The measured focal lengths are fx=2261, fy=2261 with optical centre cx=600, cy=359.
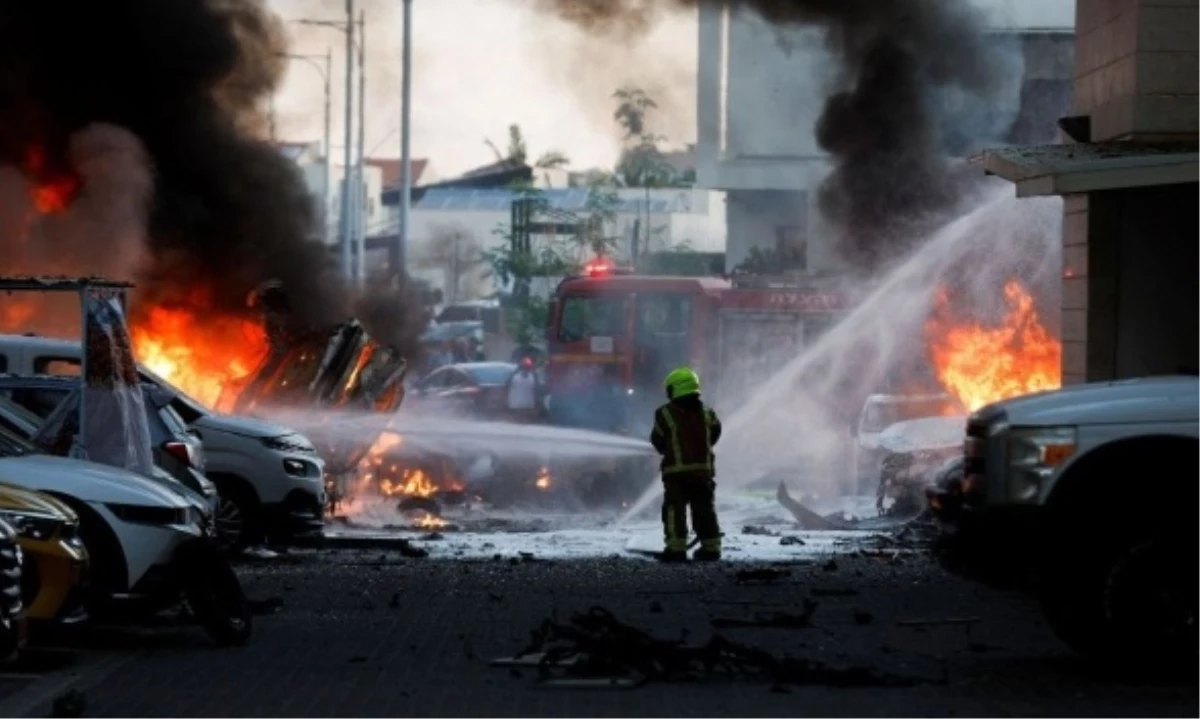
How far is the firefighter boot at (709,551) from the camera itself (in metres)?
17.2

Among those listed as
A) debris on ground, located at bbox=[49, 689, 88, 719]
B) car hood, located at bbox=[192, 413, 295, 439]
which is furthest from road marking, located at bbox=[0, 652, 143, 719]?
car hood, located at bbox=[192, 413, 295, 439]

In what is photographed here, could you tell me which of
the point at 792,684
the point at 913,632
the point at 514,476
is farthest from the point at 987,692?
the point at 514,476

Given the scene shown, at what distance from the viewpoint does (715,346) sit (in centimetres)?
3127

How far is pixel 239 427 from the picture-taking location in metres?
17.7

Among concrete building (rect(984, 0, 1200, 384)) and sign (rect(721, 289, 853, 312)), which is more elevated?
concrete building (rect(984, 0, 1200, 384))

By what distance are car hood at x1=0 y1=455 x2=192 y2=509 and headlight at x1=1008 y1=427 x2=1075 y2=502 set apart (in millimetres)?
4280

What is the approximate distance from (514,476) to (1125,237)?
1013 cm

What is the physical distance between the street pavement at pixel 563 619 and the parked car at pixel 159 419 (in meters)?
0.87

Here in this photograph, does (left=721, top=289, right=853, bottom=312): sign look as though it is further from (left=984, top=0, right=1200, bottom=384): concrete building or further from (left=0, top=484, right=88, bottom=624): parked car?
(left=0, top=484, right=88, bottom=624): parked car

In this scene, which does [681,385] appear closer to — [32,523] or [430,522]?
[430,522]

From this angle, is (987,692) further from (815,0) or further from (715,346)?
(715,346)

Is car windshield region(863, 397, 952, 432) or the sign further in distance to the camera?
the sign

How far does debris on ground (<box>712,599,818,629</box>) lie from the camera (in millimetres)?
12289

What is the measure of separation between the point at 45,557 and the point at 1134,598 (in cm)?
487
